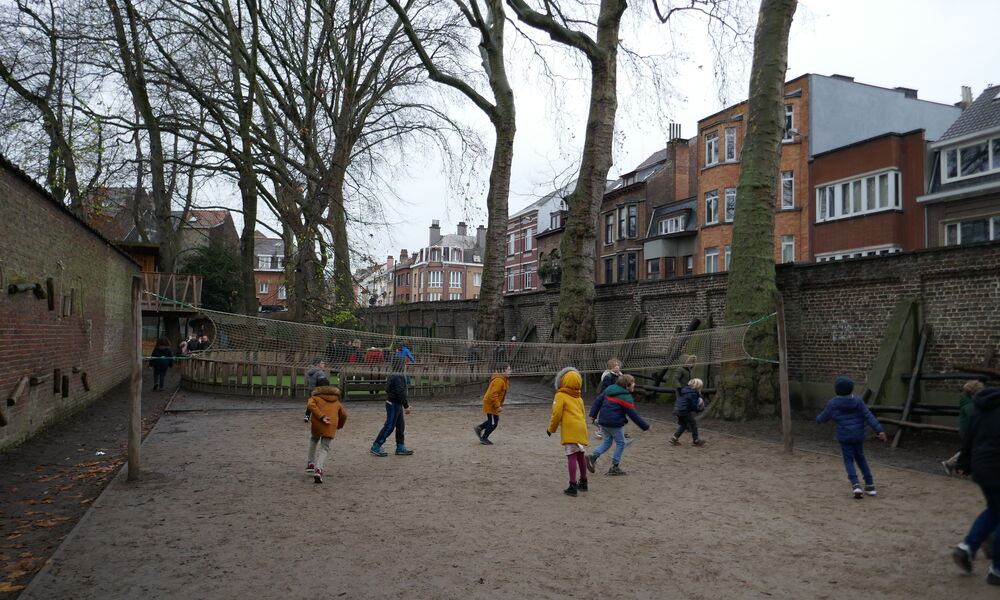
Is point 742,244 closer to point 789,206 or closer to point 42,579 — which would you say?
point 42,579

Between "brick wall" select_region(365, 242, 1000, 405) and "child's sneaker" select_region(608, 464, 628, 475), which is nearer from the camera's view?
"child's sneaker" select_region(608, 464, 628, 475)

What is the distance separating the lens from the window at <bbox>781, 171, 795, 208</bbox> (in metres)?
31.2

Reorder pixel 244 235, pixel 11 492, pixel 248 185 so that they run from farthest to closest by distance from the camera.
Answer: pixel 244 235
pixel 248 185
pixel 11 492

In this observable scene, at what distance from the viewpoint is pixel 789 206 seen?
102ft

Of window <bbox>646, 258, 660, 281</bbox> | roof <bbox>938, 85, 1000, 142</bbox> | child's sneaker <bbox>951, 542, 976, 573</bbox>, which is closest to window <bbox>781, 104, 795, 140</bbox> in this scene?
roof <bbox>938, 85, 1000, 142</bbox>

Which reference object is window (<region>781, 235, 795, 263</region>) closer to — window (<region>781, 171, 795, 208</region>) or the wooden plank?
window (<region>781, 171, 795, 208</region>)

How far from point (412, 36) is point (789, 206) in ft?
67.7

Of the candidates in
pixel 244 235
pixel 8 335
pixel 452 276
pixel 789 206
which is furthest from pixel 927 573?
pixel 452 276

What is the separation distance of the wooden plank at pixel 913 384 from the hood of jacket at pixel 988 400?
6.30m

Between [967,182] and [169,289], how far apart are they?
101 feet

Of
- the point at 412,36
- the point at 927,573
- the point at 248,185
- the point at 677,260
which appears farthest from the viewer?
the point at 677,260

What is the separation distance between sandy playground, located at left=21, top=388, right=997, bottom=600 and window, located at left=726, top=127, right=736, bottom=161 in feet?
85.9

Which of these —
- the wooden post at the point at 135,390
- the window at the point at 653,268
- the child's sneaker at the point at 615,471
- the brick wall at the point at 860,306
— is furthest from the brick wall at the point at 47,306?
the window at the point at 653,268

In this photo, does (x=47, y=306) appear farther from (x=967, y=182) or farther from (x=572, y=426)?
(x=967, y=182)
